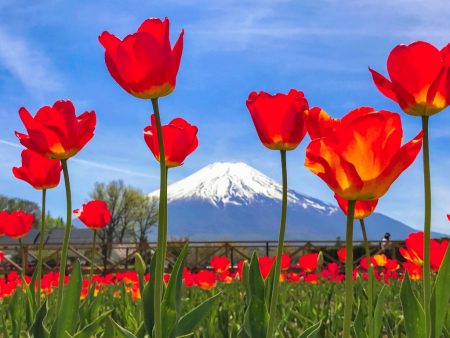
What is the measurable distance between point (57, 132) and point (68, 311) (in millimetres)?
554

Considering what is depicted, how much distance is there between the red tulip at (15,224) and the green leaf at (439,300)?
8.30 ft

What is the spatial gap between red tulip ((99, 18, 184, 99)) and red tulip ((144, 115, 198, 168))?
450 millimetres

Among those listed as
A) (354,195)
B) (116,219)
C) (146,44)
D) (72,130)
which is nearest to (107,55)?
(146,44)

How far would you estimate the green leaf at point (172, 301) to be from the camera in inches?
63.8

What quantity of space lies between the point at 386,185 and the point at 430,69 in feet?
1.13

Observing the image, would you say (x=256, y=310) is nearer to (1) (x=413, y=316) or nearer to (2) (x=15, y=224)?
(1) (x=413, y=316)

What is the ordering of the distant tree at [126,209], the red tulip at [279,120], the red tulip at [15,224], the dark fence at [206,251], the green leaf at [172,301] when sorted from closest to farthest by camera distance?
the red tulip at [279,120]
the green leaf at [172,301]
the red tulip at [15,224]
the dark fence at [206,251]
the distant tree at [126,209]

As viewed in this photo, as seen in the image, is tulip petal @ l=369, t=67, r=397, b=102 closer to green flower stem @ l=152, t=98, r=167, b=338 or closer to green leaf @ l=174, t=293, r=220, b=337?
green flower stem @ l=152, t=98, r=167, b=338

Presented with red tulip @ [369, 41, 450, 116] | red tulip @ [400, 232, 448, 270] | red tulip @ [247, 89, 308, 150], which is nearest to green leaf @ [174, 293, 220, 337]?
red tulip @ [247, 89, 308, 150]

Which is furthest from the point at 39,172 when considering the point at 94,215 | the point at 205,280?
the point at 205,280

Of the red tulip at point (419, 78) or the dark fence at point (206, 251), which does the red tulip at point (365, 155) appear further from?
the dark fence at point (206, 251)

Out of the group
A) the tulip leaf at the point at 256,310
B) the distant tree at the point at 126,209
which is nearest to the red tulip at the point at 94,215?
the tulip leaf at the point at 256,310

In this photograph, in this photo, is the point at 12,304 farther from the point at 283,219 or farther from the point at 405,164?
the point at 405,164

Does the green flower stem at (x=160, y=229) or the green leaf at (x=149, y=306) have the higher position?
the green flower stem at (x=160, y=229)
